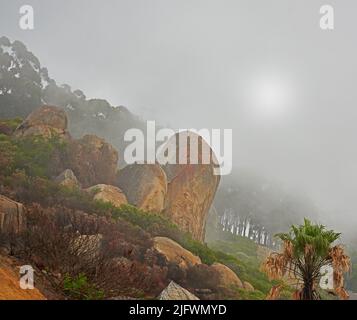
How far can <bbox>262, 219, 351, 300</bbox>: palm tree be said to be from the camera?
1320cm

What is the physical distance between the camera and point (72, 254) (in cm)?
1415

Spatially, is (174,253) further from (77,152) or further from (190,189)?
(190,189)

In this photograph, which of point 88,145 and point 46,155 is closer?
point 46,155

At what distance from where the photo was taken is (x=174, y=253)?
19078mm

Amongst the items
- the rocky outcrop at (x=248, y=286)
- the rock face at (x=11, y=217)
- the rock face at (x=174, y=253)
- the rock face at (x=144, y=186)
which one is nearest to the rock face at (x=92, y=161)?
the rock face at (x=144, y=186)

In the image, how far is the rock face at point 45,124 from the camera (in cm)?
2667

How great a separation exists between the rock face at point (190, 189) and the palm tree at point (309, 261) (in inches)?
604

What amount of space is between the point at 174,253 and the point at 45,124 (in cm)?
1386

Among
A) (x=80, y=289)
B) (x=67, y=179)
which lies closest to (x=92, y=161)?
(x=67, y=179)

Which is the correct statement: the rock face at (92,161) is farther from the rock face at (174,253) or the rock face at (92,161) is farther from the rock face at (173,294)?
the rock face at (173,294)

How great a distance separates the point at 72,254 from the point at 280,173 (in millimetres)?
68438
